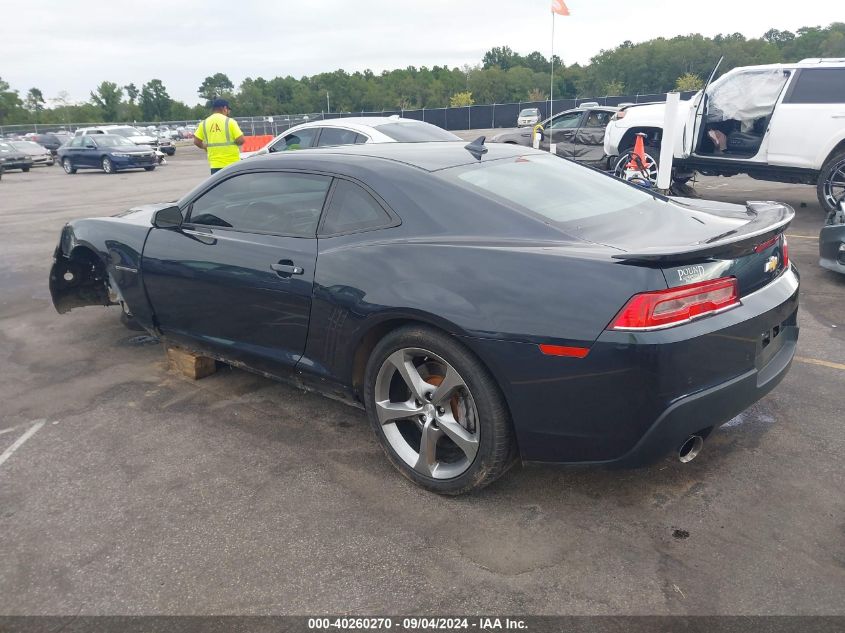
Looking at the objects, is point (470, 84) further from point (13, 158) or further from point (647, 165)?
point (647, 165)

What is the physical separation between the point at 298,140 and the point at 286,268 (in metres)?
7.03

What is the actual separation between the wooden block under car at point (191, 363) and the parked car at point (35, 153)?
27.3 m

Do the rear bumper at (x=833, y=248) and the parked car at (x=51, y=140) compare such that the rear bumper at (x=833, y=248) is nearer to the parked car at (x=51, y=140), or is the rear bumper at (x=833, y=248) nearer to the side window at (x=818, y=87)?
the side window at (x=818, y=87)

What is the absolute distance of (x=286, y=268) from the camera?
11.0ft

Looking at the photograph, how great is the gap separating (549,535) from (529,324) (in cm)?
90

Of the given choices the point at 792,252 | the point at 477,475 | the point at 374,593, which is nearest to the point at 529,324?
the point at 477,475

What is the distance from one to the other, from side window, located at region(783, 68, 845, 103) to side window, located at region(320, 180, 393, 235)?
8.48 m

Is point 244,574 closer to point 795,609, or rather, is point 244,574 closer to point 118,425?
point 118,425

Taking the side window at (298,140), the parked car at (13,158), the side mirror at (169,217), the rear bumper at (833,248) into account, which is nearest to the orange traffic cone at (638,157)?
the rear bumper at (833,248)

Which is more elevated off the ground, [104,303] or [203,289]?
[203,289]

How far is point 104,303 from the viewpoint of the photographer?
17.8 feet

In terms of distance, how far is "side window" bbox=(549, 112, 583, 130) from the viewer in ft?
45.8

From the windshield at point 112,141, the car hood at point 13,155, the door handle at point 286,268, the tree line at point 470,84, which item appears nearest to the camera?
the door handle at point 286,268

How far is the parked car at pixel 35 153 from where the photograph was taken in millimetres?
27172
